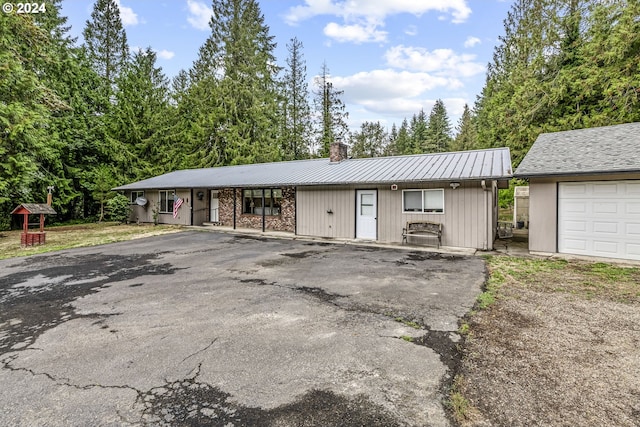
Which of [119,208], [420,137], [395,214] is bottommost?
[395,214]

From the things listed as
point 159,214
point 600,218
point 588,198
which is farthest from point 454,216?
point 159,214

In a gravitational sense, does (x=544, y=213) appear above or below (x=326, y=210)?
below

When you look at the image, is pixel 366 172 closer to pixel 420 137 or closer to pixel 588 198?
pixel 588 198

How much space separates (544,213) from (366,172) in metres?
5.85

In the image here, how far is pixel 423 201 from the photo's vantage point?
34.6ft

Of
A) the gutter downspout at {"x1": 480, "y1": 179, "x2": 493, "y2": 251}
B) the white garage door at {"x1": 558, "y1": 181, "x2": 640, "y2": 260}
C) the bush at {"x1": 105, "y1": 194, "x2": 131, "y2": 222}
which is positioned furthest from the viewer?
the bush at {"x1": 105, "y1": 194, "x2": 131, "y2": 222}

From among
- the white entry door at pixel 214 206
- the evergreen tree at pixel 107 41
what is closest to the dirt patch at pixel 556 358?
the white entry door at pixel 214 206

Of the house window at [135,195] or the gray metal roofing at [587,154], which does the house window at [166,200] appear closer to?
the house window at [135,195]

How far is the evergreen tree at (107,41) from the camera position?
23484 mm

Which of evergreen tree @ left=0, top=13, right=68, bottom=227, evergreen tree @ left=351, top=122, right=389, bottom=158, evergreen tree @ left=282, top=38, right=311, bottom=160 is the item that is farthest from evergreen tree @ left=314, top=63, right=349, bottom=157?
evergreen tree @ left=0, top=13, right=68, bottom=227

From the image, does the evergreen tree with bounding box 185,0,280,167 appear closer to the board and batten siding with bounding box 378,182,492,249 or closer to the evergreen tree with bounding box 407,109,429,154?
the board and batten siding with bounding box 378,182,492,249

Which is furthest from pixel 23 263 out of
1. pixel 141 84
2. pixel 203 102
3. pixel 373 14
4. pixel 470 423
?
pixel 203 102

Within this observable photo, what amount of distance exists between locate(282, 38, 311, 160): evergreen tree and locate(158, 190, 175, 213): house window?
1210 centimetres

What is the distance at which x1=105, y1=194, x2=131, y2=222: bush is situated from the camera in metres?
18.5
